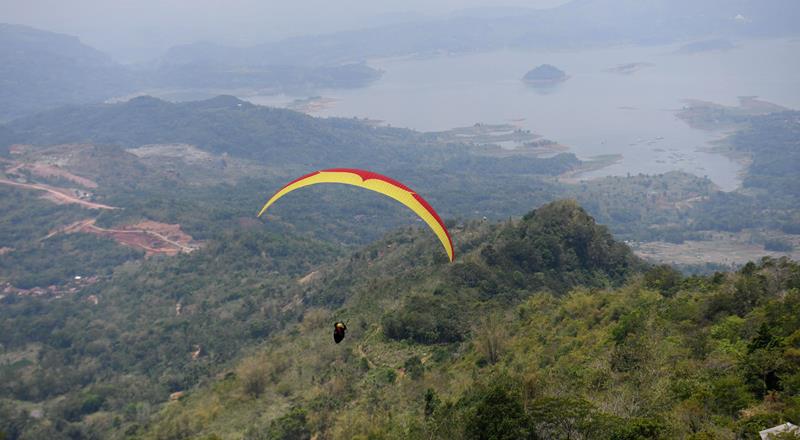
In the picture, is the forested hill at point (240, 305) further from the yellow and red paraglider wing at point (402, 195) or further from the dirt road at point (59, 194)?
the dirt road at point (59, 194)

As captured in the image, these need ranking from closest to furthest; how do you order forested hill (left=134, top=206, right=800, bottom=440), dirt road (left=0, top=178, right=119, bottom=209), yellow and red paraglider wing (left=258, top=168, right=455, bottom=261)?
forested hill (left=134, top=206, right=800, bottom=440) < yellow and red paraglider wing (left=258, top=168, right=455, bottom=261) < dirt road (left=0, top=178, right=119, bottom=209)

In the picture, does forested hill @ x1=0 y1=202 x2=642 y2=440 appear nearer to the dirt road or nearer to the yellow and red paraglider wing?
the yellow and red paraglider wing

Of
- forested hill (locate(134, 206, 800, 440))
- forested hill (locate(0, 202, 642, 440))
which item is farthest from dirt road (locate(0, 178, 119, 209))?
forested hill (locate(134, 206, 800, 440))

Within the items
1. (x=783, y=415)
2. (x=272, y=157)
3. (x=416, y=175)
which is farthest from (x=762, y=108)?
(x=783, y=415)

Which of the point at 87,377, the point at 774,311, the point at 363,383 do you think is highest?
the point at 774,311

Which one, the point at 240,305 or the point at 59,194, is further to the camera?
the point at 59,194

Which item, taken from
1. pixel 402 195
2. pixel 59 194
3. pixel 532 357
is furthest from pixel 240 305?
pixel 59 194

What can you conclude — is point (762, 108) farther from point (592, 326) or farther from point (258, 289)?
point (592, 326)

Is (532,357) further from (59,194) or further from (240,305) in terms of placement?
(59,194)
